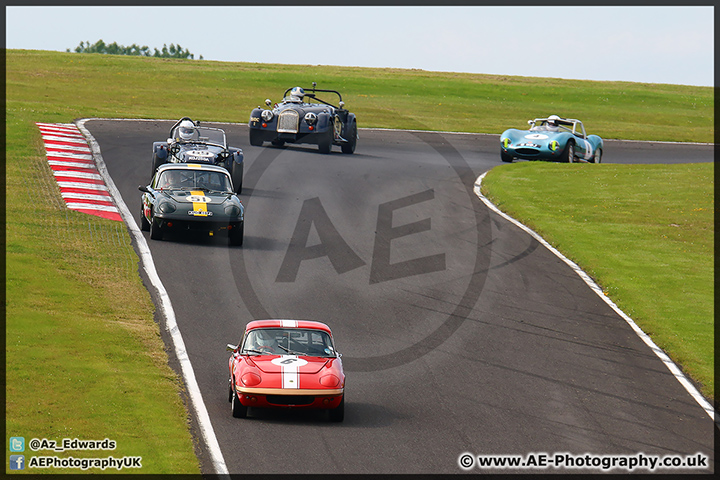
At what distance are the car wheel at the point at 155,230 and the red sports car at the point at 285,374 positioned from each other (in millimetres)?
7694

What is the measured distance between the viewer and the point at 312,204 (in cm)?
2306

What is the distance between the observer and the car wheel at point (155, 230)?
60.6ft

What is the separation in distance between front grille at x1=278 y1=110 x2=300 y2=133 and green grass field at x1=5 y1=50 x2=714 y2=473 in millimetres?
6996

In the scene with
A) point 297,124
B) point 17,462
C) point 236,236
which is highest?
point 297,124

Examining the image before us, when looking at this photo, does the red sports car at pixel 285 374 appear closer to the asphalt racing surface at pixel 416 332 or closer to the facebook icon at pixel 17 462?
the asphalt racing surface at pixel 416 332

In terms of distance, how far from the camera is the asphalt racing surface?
10.4 meters

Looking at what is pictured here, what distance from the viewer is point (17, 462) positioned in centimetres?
904

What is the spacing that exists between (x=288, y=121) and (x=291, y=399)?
20437mm

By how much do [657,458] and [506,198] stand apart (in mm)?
15490

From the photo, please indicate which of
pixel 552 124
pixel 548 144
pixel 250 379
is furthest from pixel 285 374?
pixel 552 124

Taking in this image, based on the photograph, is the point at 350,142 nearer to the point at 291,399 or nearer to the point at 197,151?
the point at 197,151

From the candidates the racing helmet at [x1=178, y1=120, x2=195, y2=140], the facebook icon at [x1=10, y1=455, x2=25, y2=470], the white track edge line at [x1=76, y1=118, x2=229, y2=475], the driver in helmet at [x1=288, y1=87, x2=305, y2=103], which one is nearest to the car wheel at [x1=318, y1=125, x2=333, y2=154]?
the driver in helmet at [x1=288, y1=87, x2=305, y2=103]

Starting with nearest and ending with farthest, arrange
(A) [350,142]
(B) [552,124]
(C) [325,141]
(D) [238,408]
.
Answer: (D) [238,408]
(C) [325,141]
(A) [350,142]
(B) [552,124]

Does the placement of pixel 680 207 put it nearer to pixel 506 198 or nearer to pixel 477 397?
pixel 506 198
